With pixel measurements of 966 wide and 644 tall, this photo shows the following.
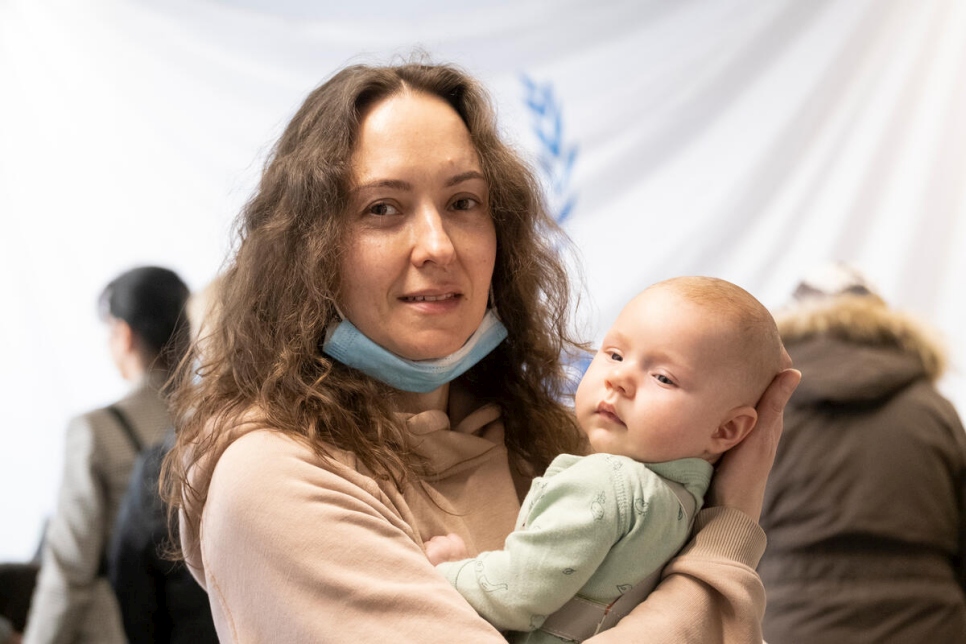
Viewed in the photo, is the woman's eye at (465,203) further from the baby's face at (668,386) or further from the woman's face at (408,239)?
the baby's face at (668,386)

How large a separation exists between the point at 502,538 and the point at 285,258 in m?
0.57

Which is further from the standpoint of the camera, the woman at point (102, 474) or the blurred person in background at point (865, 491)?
the woman at point (102, 474)

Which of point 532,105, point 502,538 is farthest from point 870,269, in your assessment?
point 502,538

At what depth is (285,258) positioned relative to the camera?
1660 mm

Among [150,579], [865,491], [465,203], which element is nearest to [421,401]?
[465,203]

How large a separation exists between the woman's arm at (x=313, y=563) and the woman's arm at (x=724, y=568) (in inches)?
8.8

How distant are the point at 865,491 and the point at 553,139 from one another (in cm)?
180

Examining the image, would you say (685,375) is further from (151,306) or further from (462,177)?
(151,306)

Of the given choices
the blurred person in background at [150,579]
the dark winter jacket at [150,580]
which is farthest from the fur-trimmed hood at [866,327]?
the dark winter jacket at [150,580]

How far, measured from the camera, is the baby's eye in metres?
1.62

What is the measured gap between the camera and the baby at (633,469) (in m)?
1.36

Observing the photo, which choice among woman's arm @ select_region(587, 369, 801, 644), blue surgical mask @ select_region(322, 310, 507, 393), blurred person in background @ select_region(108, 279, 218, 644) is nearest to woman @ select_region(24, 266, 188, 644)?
blurred person in background @ select_region(108, 279, 218, 644)

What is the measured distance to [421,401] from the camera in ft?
5.68

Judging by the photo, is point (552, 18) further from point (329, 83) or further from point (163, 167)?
point (329, 83)
